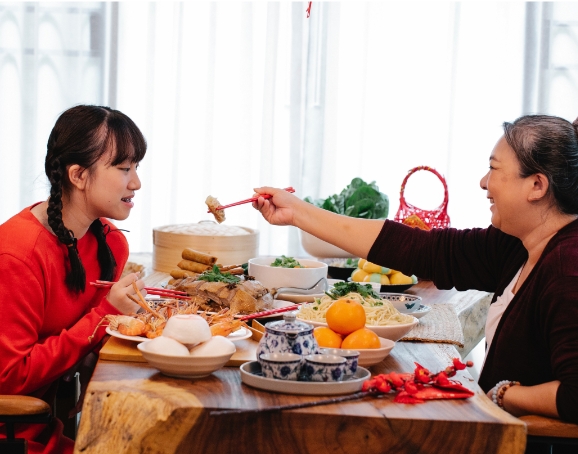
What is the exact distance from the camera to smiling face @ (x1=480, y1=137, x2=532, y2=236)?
1.90 meters

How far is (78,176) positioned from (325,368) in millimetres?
1085

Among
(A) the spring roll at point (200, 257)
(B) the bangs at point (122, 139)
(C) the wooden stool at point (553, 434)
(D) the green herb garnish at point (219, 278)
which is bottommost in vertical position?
(C) the wooden stool at point (553, 434)

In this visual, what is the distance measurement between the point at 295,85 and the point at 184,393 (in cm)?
386

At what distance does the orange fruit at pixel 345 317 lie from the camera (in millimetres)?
1683

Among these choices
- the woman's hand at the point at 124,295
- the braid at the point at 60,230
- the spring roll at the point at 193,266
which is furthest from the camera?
the spring roll at the point at 193,266

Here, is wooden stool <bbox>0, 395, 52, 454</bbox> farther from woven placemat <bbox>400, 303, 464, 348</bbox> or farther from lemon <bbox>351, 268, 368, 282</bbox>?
lemon <bbox>351, 268, 368, 282</bbox>

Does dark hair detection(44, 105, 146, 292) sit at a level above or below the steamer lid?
above

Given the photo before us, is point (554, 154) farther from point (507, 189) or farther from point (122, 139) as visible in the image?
point (122, 139)

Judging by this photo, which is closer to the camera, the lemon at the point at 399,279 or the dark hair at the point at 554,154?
the dark hair at the point at 554,154

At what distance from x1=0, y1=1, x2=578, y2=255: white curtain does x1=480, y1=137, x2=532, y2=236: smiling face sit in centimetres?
313

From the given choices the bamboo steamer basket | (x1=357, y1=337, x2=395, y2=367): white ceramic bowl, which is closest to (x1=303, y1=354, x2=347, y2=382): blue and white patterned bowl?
(x1=357, y1=337, x2=395, y2=367): white ceramic bowl

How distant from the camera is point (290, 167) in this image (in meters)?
5.08

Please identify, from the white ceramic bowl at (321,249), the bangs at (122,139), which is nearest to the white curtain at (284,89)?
the white ceramic bowl at (321,249)

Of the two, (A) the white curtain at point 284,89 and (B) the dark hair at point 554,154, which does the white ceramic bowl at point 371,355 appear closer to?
(B) the dark hair at point 554,154
